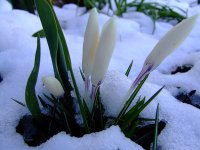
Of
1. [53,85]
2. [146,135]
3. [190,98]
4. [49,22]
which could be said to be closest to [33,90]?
[53,85]

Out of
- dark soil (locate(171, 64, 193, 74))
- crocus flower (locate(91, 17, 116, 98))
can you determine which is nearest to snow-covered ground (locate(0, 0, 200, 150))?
dark soil (locate(171, 64, 193, 74))

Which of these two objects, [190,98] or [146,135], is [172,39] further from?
[190,98]

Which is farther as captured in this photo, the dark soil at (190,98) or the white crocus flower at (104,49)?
the dark soil at (190,98)

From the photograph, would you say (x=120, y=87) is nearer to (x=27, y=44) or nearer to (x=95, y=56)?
(x=95, y=56)

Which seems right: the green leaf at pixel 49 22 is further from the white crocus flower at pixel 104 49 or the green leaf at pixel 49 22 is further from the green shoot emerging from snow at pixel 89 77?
the white crocus flower at pixel 104 49

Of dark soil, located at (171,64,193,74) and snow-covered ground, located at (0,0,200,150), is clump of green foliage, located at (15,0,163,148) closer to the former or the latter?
snow-covered ground, located at (0,0,200,150)

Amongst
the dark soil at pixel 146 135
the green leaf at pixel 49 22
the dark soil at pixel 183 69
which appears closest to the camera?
the green leaf at pixel 49 22

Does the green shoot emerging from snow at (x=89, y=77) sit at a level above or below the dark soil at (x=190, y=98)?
above

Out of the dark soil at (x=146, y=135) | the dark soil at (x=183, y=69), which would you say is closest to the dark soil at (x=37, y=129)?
the dark soil at (x=146, y=135)
